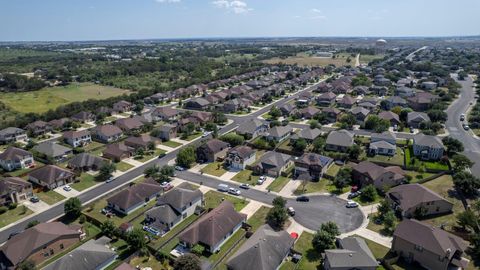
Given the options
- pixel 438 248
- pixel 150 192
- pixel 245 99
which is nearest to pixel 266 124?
pixel 245 99

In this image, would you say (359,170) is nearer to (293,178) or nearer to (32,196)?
(293,178)

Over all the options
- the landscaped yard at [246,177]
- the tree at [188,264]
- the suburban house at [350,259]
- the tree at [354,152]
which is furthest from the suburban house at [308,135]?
the tree at [188,264]

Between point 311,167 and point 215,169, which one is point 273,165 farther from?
point 215,169

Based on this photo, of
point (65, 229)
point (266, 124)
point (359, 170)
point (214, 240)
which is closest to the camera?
point (214, 240)

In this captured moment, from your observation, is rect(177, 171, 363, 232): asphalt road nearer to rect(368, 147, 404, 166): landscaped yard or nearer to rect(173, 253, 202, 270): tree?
rect(173, 253, 202, 270): tree

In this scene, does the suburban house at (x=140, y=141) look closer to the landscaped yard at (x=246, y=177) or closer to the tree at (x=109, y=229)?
the landscaped yard at (x=246, y=177)

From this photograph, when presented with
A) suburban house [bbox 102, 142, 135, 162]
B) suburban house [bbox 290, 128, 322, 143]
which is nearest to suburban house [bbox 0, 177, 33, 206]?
suburban house [bbox 102, 142, 135, 162]

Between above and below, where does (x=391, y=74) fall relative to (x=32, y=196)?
above
